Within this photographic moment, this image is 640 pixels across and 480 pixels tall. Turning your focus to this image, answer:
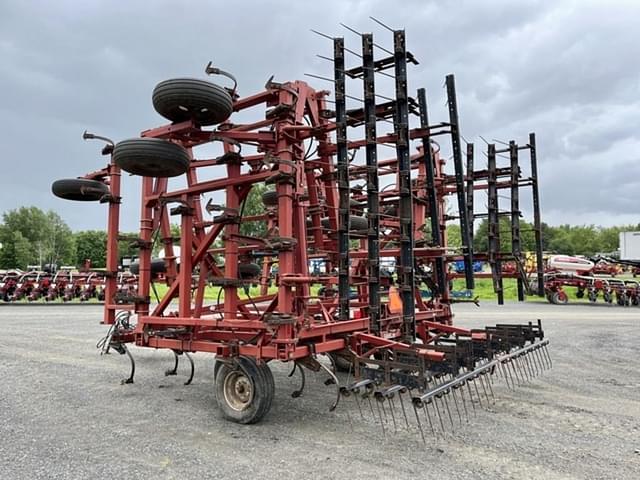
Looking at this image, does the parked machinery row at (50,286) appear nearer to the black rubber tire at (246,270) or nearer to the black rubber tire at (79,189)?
the black rubber tire at (79,189)

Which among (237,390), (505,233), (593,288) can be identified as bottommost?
(237,390)

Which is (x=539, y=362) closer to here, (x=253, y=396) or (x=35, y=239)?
(x=253, y=396)

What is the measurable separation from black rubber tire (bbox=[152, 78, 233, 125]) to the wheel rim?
268 cm

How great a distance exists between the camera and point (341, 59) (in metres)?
5.61

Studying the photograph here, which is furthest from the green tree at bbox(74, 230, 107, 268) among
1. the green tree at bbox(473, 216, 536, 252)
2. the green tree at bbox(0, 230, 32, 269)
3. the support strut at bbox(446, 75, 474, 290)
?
the support strut at bbox(446, 75, 474, 290)

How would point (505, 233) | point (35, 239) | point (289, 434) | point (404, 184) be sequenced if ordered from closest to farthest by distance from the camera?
point (289, 434) → point (404, 184) → point (505, 233) → point (35, 239)

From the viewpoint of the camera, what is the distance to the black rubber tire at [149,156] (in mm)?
4980

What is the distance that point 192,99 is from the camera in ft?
16.4

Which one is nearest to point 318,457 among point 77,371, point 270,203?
point 270,203

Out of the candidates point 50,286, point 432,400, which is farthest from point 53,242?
point 432,400

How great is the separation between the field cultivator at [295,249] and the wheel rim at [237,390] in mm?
20

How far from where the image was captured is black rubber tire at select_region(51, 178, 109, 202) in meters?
6.90

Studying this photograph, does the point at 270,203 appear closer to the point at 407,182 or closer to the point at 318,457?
the point at 407,182

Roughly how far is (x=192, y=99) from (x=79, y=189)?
2928mm
